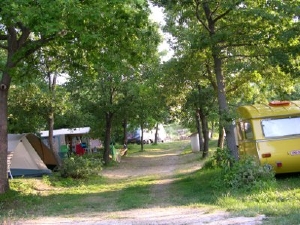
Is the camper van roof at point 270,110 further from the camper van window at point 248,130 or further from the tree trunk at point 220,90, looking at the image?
the tree trunk at point 220,90

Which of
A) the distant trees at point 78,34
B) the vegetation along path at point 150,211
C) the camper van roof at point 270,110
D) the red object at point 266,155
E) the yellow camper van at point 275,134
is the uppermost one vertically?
the distant trees at point 78,34

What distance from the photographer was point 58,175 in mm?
17719

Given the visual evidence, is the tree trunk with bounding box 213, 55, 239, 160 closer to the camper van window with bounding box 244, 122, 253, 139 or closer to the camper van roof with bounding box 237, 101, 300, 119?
the camper van window with bounding box 244, 122, 253, 139

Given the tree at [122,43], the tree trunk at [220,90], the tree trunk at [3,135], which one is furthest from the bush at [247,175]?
the tree trunk at [3,135]

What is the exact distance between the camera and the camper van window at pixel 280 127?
467 inches

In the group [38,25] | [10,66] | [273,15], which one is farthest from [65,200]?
[273,15]

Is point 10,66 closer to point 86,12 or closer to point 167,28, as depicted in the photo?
point 86,12

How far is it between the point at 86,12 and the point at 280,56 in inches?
214

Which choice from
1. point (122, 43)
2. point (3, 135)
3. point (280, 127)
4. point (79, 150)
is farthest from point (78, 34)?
point (79, 150)

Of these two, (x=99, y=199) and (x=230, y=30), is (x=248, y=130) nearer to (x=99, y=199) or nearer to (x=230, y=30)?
(x=230, y=30)

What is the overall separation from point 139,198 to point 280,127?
15.1 ft

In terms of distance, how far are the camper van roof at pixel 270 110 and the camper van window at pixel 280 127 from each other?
178mm

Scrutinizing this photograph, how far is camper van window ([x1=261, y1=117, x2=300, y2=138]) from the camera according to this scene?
11859mm

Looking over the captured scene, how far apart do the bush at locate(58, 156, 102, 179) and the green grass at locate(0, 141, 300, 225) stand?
0.97 metres
